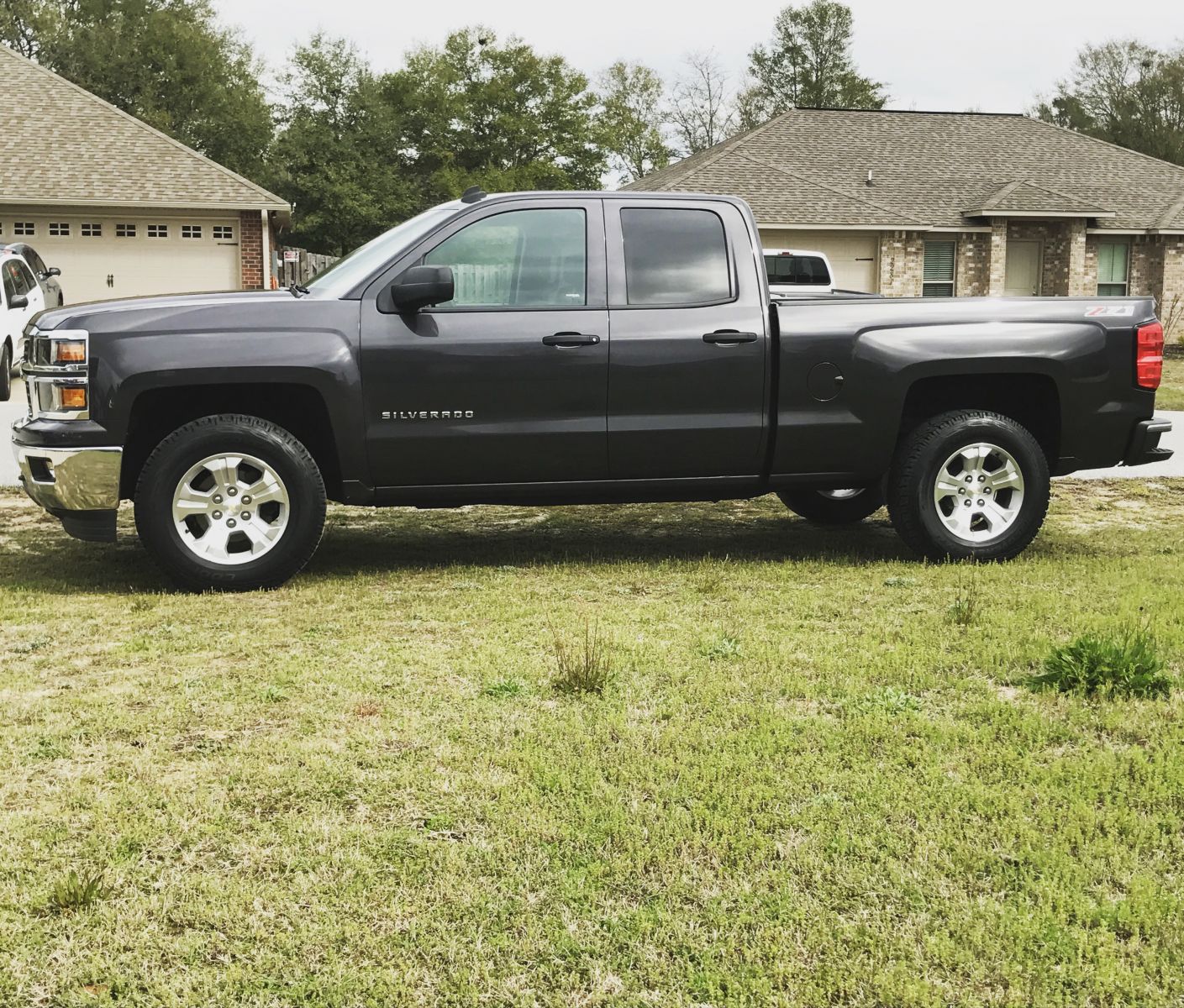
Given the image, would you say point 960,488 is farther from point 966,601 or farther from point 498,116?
point 498,116

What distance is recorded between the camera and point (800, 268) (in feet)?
64.2

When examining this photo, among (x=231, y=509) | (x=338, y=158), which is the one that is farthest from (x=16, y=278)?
(x=338, y=158)

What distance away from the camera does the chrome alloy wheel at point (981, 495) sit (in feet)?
24.4

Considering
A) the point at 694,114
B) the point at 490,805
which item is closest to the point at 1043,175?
the point at 490,805

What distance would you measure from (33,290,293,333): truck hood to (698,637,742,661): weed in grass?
9.58 ft

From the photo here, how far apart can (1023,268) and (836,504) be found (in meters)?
22.9

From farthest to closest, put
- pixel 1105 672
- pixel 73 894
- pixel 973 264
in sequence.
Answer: pixel 973 264 < pixel 1105 672 < pixel 73 894

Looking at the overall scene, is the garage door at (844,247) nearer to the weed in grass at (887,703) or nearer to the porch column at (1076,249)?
the porch column at (1076,249)

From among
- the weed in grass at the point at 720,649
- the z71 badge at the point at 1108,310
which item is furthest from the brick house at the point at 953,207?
the weed in grass at the point at 720,649

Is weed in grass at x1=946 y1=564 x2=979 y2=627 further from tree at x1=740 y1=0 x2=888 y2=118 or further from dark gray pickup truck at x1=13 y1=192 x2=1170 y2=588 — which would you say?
tree at x1=740 y1=0 x2=888 y2=118

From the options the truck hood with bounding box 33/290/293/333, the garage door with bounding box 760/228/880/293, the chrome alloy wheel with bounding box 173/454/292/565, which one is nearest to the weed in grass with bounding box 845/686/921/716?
the chrome alloy wheel with bounding box 173/454/292/565

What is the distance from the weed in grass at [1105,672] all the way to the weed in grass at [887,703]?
1.76ft

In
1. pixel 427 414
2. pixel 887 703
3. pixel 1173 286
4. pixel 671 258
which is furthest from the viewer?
pixel 1173 286

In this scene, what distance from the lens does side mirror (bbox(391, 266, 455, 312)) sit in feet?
21.5
